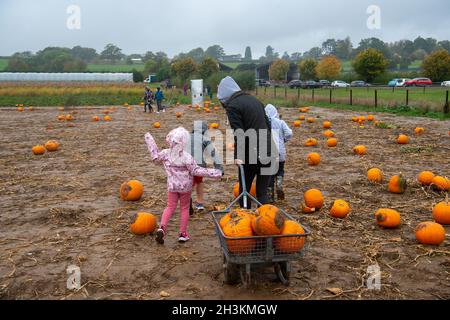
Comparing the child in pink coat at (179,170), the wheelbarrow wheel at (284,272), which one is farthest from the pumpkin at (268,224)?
the child in pink coat at (179,170)

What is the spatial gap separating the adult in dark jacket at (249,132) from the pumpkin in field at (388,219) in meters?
1.66

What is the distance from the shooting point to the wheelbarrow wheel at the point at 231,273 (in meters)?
4.12

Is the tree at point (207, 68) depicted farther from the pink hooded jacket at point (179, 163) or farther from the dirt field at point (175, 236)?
the pink hooded jacket at point (179, 163)

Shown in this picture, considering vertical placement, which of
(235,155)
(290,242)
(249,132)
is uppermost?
(249,132)

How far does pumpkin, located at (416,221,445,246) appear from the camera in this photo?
5086 millimetres

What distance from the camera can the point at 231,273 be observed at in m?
4.14

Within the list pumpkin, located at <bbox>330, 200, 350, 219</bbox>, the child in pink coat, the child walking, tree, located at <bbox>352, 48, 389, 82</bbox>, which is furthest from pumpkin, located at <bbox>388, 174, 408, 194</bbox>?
tree, located at <bbox>352, 48, 389, 82</bbox>

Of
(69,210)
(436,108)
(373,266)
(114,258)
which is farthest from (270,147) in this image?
(436,108)

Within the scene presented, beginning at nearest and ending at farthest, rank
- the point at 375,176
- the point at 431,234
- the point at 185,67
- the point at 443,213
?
the point at 431,234 < the point at 443,213 < the point at 375,176 < the point at 185,67

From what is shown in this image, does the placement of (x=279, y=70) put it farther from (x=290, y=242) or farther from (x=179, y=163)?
(x=290, y=242)

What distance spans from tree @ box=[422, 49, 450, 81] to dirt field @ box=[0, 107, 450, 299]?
50128mm

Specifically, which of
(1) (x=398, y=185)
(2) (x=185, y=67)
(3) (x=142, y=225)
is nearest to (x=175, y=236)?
(3) (x=142, y=225)

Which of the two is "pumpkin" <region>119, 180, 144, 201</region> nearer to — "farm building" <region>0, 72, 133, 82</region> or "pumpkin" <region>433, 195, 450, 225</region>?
"pumpkin" <region>433, 195, 450, 225</region>

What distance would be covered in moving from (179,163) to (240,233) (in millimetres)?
1528
